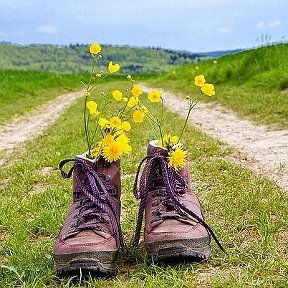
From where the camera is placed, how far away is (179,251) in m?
2.96

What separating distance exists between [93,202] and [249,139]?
16.4 ft

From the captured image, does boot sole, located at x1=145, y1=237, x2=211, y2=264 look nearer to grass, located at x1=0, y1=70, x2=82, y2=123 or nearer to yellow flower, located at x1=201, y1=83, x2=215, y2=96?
yellow flower, located at x1=201, y1=83, x2=215, y2=96

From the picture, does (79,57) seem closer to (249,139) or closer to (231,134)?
(231,134)

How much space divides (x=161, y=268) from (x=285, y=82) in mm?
9623

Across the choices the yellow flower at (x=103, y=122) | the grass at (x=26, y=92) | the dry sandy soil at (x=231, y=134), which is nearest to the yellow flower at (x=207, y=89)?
the yellow flower at (x=103, y=122)

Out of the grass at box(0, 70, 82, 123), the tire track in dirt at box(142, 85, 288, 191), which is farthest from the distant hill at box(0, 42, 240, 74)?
the tire track in dirt at box(142, 85, 288, 191)

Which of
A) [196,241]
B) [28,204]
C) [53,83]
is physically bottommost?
[53,83]

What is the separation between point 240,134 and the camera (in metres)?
8.47

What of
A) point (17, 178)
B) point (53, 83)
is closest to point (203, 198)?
point (17, 178)

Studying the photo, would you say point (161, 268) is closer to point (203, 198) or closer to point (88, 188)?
point (88, 188)

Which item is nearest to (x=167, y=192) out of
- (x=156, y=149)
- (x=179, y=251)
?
(x=156, y=149)

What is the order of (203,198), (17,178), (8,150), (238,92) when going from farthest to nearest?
(238,92) → (8,150) → (17,178) → (203,198)

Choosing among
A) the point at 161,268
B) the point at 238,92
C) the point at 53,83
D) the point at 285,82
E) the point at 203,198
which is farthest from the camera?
the point at 53,83

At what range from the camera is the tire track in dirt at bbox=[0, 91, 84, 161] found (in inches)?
371
